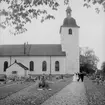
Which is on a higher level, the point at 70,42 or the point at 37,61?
the point at 70,42

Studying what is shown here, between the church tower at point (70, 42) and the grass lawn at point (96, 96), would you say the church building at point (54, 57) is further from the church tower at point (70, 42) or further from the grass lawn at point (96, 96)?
the grass lawn at point (96, 96)

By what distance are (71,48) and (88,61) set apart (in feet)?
87.3

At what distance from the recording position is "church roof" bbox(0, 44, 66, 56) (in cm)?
5435

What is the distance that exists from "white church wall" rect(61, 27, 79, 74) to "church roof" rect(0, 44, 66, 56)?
1.65 m

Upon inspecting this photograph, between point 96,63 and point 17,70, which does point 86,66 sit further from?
point 17,70

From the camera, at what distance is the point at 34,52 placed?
2163 inches

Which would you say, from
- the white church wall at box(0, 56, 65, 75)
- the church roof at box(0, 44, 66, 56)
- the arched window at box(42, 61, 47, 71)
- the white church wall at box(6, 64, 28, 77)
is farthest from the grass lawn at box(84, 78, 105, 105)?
the church roof at box(0, 44, 66, 56)

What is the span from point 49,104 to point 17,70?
129 feet

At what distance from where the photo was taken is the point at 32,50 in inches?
2194

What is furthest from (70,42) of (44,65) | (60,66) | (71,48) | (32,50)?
(32,50)

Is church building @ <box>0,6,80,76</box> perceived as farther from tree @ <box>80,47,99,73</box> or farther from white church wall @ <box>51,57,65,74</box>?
tree @ <box>80,47,99,73</box>

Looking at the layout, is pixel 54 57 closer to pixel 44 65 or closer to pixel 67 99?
pixel 44 65

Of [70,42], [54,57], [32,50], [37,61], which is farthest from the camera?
[32,50]

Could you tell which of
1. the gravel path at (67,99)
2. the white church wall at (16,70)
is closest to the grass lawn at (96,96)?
the gravel path at (67,99)
